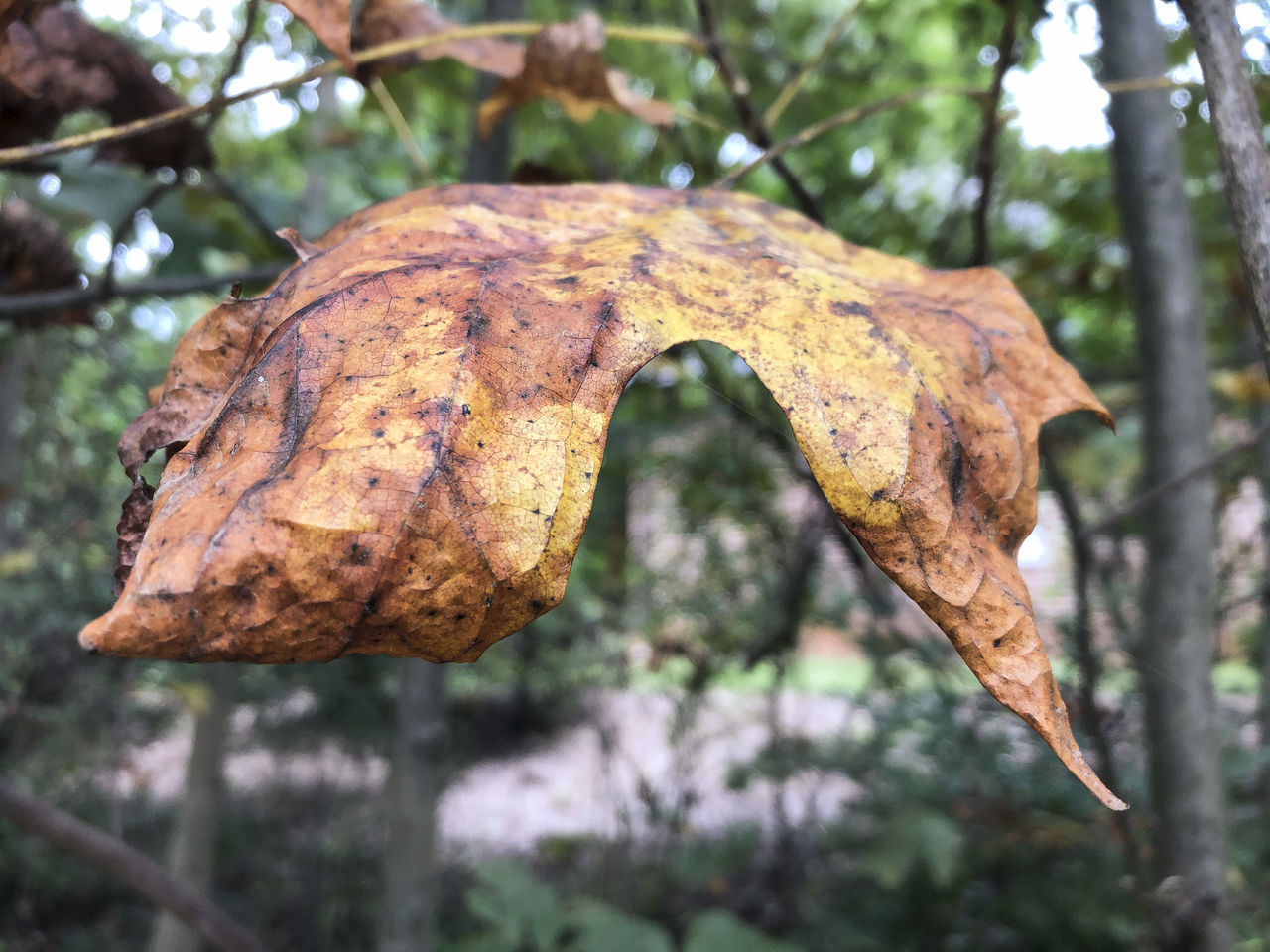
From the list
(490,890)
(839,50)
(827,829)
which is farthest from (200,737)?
(839,50)

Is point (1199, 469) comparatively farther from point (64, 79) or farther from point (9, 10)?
point (64, 79)

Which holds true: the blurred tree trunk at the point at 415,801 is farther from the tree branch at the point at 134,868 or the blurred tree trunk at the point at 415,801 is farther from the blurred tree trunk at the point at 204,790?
the blurred tree trunk at the point at 204,790

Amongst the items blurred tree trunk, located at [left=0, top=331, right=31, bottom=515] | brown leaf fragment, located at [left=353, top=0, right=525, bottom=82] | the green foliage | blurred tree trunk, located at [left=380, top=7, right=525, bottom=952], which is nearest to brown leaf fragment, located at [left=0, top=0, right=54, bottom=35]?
brown leaf fragment, located at [left=353, top=0, right=525, bottom=82]

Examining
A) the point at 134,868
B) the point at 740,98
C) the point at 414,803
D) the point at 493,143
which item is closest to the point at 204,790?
the point at 414,803

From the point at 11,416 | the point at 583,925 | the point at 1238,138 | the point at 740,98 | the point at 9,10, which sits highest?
the point at 11,416

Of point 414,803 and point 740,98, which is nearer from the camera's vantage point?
point 740,98

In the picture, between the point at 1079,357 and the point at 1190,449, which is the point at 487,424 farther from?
the point at 1079,357
